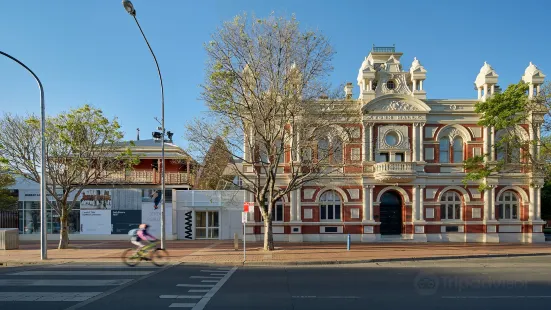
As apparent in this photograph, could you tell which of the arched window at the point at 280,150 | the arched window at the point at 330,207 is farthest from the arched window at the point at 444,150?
the arched window at the point at 280,150

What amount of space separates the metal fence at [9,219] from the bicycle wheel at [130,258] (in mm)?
19495

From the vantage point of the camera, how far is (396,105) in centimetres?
2723

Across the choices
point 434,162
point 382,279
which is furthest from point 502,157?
point 382,279

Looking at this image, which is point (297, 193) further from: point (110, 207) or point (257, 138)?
point (110, 207)

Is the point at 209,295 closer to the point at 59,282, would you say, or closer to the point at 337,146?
the point at 59,282

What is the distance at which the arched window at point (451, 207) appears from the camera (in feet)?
91.0

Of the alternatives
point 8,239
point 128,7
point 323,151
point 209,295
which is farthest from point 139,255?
point 8,239

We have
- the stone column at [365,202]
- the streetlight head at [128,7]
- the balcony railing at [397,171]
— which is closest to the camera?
the streetlight head at [128,7]

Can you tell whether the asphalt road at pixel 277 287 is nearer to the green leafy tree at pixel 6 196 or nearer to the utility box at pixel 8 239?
the utility box at pixel 8 239

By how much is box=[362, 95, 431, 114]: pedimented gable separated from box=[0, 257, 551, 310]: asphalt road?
13.2 metres

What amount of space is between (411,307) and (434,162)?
2051 centimetres

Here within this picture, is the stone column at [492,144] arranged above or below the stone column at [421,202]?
above

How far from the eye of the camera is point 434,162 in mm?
27516

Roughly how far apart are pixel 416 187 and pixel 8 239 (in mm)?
24704
